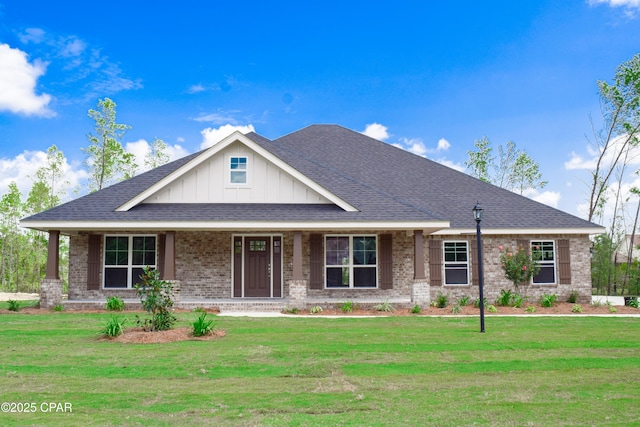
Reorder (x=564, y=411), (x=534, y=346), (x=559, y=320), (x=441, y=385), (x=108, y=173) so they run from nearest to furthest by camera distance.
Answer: (x=564, y=411) → (x=441, y=385) → (x=534, y=346) → (x=559, y=320) → (x=108, y=173)

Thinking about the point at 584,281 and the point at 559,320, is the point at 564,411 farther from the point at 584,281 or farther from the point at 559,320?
the point at 584,281

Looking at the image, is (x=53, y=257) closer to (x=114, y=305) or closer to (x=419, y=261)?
(x=114, y=305)

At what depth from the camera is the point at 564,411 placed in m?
6.40

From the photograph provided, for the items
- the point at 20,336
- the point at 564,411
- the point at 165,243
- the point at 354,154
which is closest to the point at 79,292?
the point at 165,243

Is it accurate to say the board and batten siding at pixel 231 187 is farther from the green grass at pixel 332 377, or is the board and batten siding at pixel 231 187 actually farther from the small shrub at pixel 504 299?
the small shrub at pixel 504 299

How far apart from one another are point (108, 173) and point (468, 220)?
80.3 feet

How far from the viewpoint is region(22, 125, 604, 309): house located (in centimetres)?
1711

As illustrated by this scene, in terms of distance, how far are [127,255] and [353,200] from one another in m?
7.97

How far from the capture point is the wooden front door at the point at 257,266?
18.9 m

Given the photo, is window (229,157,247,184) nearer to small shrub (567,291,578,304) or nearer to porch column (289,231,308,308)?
porch column (289,231,308,308)

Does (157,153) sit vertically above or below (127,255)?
above

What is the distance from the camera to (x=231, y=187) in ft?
60.2

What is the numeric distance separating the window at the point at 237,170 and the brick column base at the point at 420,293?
653 centimetres

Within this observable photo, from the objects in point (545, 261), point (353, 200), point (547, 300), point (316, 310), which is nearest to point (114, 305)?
point (316, 310)
